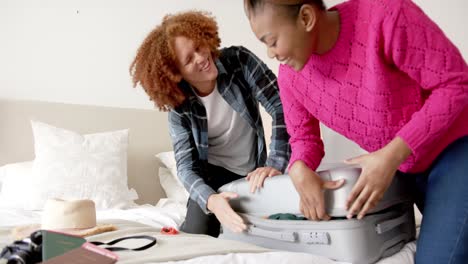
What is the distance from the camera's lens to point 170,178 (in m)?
2.43

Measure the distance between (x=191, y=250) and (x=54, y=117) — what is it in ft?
5.70

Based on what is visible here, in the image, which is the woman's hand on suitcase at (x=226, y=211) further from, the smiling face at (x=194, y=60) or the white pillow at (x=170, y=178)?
the white pillow at (x=170, y=178)

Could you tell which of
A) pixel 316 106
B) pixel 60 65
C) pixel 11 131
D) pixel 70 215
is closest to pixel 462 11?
pixel 316 106

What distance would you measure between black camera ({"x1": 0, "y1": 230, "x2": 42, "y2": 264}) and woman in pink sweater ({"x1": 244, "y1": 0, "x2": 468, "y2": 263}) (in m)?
0.56

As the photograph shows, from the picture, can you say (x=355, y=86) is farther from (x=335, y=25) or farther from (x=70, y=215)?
(x=70, y=215)

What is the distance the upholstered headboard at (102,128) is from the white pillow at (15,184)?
189 millimetres

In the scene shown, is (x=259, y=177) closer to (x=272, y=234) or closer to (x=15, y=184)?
(x=272, y=234)

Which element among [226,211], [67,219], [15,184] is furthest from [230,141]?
[15,184]

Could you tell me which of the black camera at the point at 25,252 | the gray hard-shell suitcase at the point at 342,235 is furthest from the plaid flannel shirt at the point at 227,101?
the black camera at the point at 25,252

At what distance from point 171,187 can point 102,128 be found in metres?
0.52

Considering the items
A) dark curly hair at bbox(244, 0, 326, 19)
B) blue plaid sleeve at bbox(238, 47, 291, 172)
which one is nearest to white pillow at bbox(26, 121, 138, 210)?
blue plaid sleeve at bbox(238, 47, 291, 172)

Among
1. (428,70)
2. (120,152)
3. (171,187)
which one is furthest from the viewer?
(171,187)

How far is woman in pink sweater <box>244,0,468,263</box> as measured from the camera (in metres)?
0.85

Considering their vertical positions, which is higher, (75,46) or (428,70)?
(75,46)
